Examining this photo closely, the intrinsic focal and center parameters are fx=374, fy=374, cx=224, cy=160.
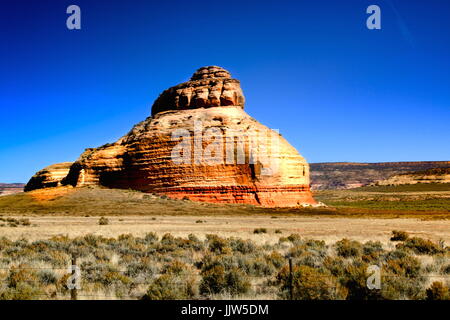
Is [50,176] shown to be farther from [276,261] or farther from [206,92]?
[276,261]

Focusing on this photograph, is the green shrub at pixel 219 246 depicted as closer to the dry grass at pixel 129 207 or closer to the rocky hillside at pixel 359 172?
the dry grass at pixel 129 207

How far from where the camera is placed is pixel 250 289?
8.52m

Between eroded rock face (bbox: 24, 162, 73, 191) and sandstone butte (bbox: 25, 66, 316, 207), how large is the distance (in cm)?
960

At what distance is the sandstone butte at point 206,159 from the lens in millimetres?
48656

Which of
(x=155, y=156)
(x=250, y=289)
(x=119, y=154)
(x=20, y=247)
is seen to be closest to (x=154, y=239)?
(x=20, y=247)

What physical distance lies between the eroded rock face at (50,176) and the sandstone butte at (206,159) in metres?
9.60

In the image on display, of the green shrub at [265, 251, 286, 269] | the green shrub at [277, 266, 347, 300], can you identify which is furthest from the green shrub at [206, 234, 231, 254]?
the green shrub at [277, 266, 347, 300]

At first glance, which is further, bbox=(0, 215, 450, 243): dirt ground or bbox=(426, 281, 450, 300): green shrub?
bbox=(0, 215, 450, 243): dirt ground

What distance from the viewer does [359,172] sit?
590 ft

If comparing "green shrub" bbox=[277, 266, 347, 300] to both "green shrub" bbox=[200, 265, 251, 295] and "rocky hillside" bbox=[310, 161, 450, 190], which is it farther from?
"rocky hillside" bbox=[310, 161, 450, 190]

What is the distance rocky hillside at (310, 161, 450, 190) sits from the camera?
16988 cm

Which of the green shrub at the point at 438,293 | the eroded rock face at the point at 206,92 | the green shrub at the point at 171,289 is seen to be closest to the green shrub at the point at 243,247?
the green shrub at the point at 171,289
